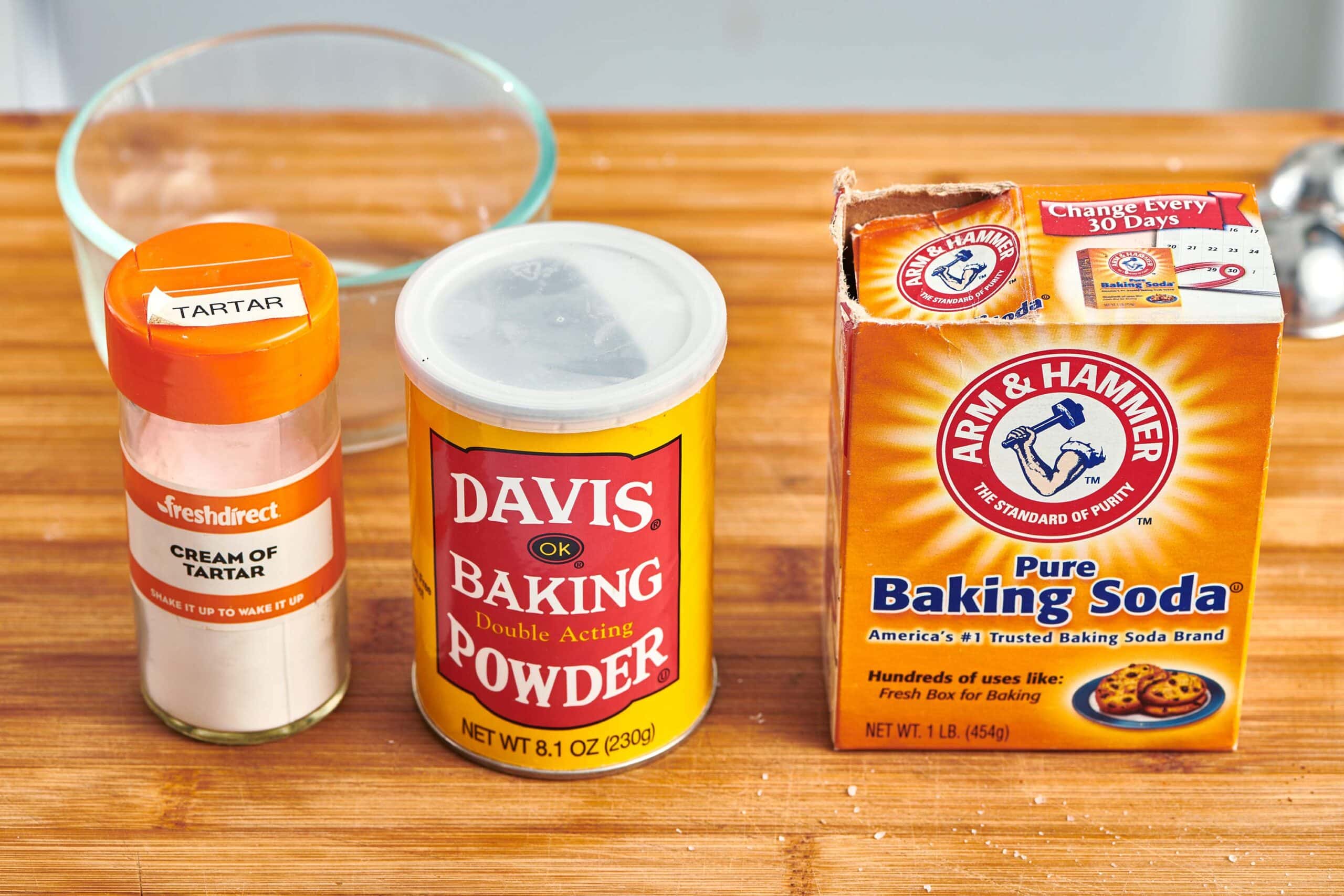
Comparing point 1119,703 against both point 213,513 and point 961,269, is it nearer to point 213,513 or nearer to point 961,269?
point 961,269

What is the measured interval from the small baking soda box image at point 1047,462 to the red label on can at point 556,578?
85 millimetres

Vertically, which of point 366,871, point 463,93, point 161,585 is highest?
point 463,93

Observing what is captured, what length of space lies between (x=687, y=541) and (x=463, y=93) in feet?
1.57

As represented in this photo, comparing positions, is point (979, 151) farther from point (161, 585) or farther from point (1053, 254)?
point (161, 585)

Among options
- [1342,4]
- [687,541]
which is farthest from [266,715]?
[1342,4]

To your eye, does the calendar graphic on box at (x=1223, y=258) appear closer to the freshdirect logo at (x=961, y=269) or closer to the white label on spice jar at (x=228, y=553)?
the freshdirect logo at (x=961, y=269)

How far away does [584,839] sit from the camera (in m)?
0.70

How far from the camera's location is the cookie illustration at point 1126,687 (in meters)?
0.72

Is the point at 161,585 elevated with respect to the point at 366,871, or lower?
elevated

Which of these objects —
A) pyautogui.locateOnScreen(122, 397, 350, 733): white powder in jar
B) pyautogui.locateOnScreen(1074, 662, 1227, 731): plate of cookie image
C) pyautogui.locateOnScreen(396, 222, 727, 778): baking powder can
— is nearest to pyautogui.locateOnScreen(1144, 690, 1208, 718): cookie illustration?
pyautogui.locateOnScreen(1074, 662, 1227, 731): plate of cookie image

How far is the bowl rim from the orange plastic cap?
0.42 ft

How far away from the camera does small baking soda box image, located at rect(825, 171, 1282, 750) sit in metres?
0.64

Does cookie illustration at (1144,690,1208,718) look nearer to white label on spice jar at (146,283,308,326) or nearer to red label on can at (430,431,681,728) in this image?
red label on can at (430,431,681,728)

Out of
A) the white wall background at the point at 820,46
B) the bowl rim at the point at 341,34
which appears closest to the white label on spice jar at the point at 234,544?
the bowl rim at the point at 341,34
